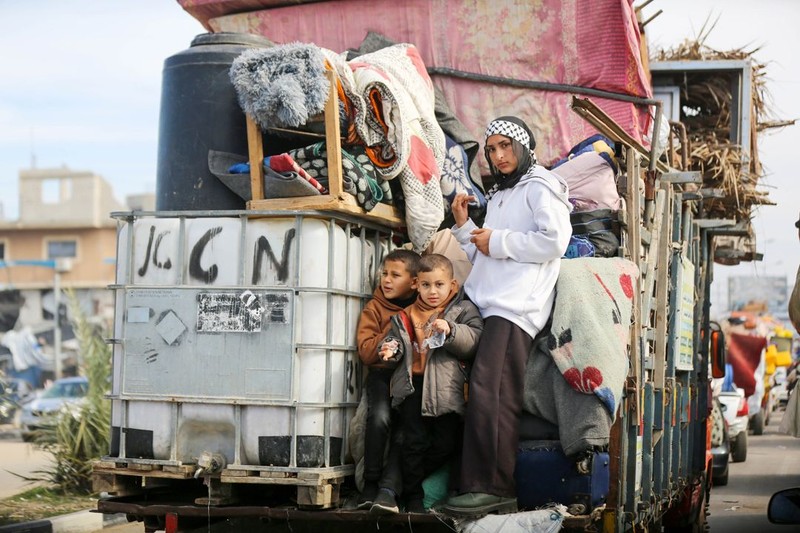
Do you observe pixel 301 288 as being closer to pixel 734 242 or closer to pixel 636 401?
pixel 636 401

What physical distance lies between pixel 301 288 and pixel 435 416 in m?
0.85

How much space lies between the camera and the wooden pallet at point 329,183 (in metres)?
4.95

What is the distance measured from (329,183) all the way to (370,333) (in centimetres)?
75

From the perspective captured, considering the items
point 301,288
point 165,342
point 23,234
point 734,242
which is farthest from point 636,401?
point 23,234

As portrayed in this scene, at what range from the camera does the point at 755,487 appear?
13156 mm

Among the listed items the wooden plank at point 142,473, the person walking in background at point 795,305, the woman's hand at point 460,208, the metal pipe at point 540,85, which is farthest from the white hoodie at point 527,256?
the person walking in background at point 795,305

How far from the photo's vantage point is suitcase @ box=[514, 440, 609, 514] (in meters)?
4.70

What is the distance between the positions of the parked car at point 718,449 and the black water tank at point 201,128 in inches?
345

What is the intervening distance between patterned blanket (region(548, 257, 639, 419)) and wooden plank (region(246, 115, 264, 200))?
5.04ft

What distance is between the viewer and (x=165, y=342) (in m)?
4.96

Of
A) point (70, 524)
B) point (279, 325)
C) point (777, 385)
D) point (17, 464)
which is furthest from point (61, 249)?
point (279, 325)

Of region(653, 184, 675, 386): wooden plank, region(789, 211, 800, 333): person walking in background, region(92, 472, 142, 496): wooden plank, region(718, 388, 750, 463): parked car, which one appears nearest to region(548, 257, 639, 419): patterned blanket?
region(653, 184, 675, 386): wooden plank

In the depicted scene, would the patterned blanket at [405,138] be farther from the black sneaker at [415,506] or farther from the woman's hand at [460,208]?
the black sneaker at [415,506]

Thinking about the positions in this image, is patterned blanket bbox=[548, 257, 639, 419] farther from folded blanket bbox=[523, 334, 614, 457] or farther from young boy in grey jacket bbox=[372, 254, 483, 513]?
young boy in grey jacket bbox=[372, 254, 483, 513]
